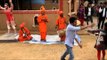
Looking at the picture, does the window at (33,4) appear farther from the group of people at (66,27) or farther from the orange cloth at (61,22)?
the orange cloth at (61,22)

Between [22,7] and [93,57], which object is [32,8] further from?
[93,57]

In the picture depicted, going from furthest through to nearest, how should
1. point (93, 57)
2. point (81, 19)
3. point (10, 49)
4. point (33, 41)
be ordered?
point (81, 19) → point (33, 41) → point (10, 49) → point (93, 57)

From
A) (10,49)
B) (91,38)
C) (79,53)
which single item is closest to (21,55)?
(10,49)

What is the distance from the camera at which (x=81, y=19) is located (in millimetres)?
18891

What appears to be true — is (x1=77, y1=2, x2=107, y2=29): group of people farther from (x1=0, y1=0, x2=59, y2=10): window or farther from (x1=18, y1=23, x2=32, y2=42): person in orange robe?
(x1=18, y1=23, x2=32, y2=42): person in orange robe

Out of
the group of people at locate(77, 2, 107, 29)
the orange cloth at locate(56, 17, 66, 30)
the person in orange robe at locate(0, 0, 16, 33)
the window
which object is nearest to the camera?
the orange cloth at locate(56, 17, 66, 30)

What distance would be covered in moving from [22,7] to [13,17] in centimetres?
93

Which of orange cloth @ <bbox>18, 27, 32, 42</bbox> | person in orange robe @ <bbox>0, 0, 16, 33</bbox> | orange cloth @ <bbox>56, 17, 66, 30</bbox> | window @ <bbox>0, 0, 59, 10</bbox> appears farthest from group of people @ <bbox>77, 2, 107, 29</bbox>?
orange cloth @ <bbox>18, 27, 32, 42</bbox>

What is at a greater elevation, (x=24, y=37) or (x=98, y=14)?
(x=98, y=14)

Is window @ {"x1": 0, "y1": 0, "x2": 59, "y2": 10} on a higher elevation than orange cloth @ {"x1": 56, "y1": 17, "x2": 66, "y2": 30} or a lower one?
higher

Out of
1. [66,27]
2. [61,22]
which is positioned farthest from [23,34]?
[66,27]

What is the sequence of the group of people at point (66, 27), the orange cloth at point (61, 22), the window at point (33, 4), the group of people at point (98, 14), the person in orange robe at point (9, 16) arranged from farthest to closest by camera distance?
the window at point (33, 4) < the group of people at point (98, 14) < the person in orange robe at point (9, 16) < the orange cloth at point (61, 22) < the group of people at point (66, 27)

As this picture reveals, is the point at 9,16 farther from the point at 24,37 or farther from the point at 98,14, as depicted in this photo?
the point at 98,14

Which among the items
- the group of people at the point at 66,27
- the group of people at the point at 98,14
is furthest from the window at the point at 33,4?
the group of people at the point at 98,14
